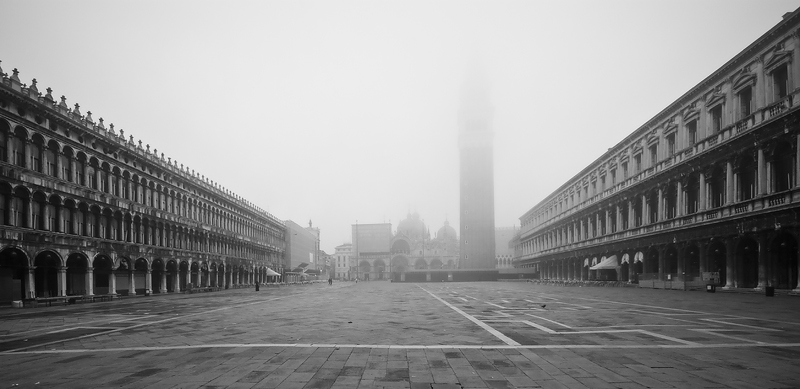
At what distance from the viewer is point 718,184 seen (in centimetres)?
3478

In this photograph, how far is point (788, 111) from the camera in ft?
87.6

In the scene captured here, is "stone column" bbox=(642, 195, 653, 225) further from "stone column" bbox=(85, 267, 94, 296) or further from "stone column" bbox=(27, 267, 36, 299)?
"stone column" bbox=(27, 267, 36, 299)

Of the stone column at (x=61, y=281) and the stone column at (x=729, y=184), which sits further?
the stone column at (x=61, y=281)

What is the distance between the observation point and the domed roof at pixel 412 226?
160438mm

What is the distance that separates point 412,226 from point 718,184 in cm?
12980

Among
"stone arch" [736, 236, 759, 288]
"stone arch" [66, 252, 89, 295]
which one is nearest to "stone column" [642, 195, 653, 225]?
"stone arch" [736, 236, 759, 288]

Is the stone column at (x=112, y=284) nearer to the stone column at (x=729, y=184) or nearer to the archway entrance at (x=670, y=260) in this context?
the archway entrance at (x=670, y=260)

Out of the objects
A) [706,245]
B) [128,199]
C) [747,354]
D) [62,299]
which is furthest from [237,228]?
[747,354]

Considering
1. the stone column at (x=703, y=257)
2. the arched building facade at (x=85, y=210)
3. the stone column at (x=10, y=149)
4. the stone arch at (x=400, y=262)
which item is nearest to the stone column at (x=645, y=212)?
the stone column at (x=703, y=257)

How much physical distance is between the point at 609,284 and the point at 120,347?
49.2m

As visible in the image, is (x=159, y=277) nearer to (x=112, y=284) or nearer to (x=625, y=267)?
(x=112, y=284)

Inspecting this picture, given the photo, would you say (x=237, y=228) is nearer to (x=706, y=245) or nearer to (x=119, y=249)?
(x=119, y=249)

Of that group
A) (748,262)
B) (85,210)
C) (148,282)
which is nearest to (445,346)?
(748,262)

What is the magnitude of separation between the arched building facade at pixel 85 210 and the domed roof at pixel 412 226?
102331mm
